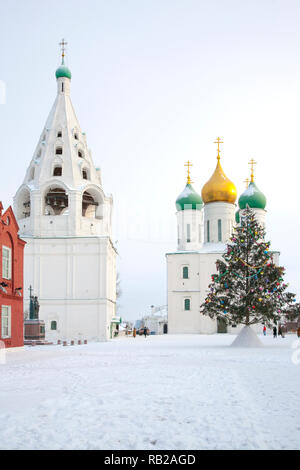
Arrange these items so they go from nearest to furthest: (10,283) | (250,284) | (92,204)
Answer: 1. (10,283)
2. (250,284)
3. (92,204)

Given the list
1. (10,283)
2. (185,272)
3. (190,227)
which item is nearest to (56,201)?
(185,272)

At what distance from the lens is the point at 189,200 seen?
5456 cm

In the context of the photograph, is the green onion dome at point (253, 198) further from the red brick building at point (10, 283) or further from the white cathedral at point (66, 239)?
the red brick building at point (10, 283)

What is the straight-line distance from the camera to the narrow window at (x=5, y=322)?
23.8 meters

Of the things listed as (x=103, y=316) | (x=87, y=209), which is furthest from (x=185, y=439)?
(x=87, y=209)

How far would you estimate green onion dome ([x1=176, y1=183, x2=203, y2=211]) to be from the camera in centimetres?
5453

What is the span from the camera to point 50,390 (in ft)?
32.9

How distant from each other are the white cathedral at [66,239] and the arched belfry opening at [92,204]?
0.08 meters

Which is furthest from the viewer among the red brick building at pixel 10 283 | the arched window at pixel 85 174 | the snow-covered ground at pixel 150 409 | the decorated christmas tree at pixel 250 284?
the arched window at pixel 85 174

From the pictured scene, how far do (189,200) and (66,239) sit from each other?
1821cm

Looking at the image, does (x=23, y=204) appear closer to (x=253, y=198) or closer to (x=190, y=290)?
(x=190, y=290)

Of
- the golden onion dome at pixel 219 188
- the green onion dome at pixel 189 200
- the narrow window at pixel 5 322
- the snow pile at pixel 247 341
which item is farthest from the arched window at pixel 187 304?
the narrow window at pixel 5 322

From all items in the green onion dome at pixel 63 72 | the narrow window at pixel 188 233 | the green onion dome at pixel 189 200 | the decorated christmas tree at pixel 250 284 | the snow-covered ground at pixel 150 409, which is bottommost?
the snow-covered ground at pixel 150 409

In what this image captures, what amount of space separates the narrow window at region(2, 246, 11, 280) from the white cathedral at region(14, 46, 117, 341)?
1383 centimetres
